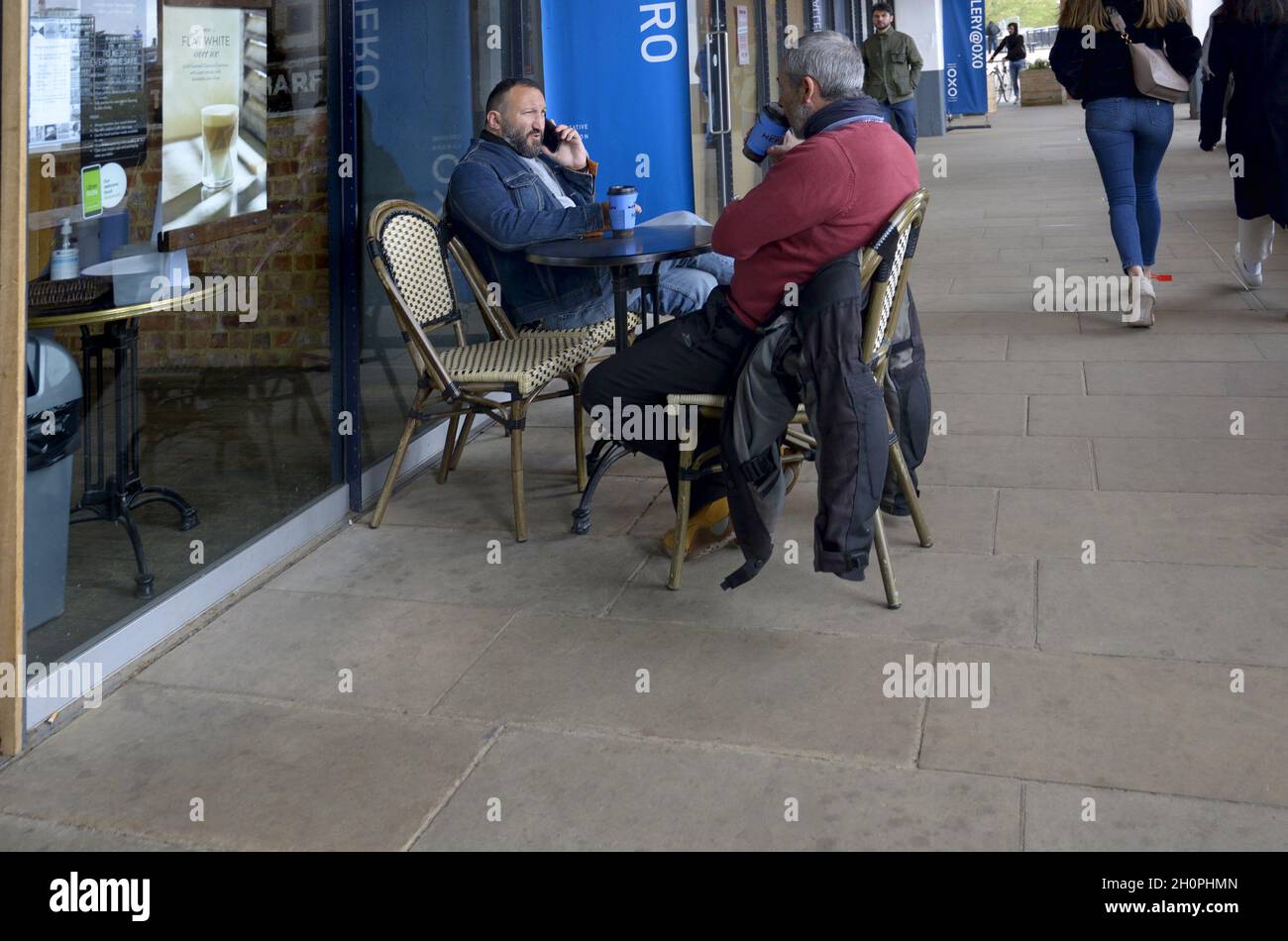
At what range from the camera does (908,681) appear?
9.04ft

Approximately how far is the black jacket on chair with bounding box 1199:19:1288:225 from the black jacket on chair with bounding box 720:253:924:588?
11.8 ft

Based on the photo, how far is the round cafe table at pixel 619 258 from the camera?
11.7ft

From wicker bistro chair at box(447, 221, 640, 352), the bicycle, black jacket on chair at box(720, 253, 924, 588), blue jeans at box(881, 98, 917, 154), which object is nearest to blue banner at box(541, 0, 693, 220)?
wicker bistro chair at box(447, 221, 640, 352)

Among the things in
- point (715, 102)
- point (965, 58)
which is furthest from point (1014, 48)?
point (715, 102)

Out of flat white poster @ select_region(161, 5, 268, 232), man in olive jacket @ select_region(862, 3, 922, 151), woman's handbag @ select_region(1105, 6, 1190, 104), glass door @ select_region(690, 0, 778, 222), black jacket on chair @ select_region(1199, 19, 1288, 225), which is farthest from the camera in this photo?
man in olive jacket @ select_region(862, 3, 922, 151)

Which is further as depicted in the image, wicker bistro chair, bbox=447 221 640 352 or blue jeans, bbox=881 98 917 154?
blue jeans, bbox=881 98 917 154

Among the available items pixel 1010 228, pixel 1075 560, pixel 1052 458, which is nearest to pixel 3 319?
pixel 1075 560

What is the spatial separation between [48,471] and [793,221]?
5.58 feet

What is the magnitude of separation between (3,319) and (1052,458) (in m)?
3.06

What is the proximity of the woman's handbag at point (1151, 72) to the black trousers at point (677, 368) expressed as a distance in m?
3.10

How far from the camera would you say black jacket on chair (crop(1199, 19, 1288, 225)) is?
557 cm

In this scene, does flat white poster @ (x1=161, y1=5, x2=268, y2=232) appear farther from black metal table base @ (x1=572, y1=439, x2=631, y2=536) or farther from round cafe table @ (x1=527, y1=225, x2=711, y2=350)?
black metal table base @ (x1=572, y1=439, x2=631, y2=536)
